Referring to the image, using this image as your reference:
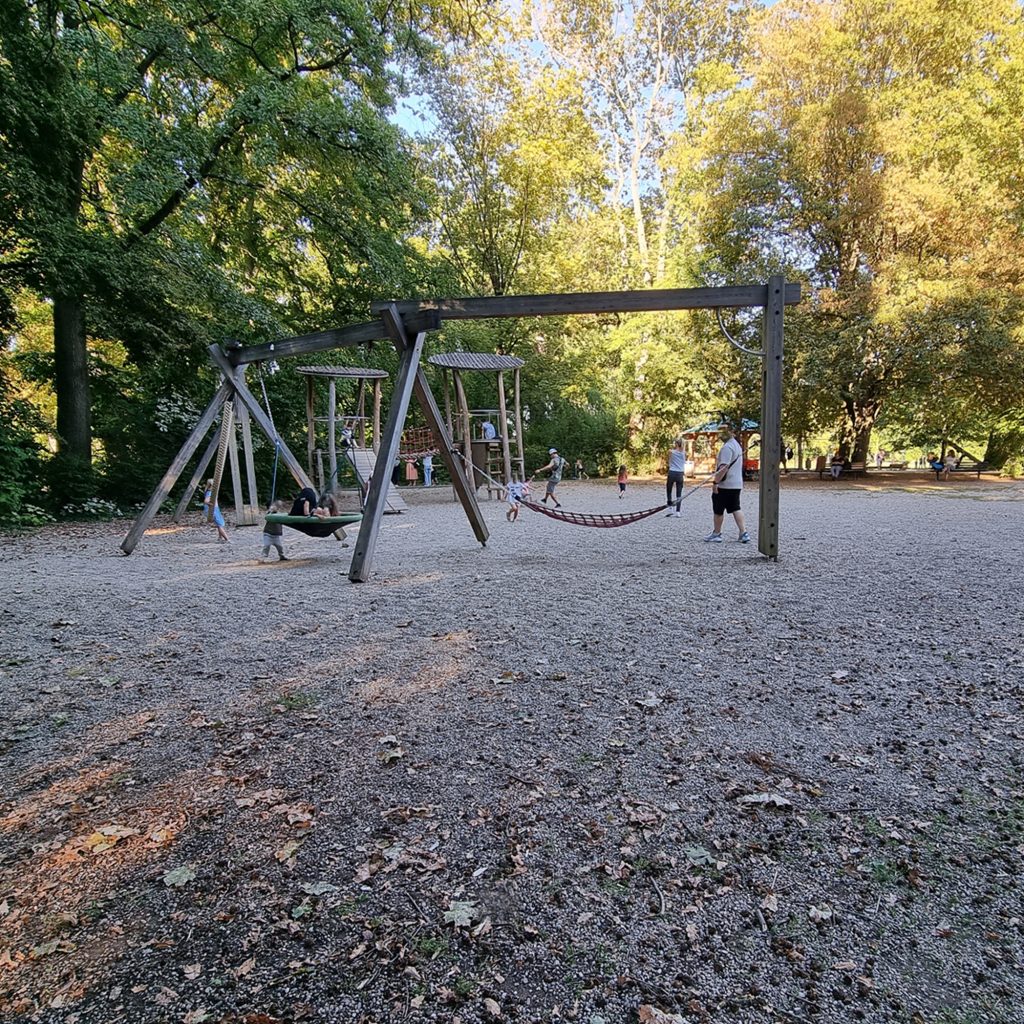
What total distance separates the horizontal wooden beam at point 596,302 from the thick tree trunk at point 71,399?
9.82 m

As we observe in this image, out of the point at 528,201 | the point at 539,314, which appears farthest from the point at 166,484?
the point at 528,201

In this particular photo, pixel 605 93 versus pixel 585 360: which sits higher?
pixel 605 93

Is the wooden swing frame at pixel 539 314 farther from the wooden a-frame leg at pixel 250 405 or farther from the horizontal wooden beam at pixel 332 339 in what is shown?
the wooden a-frame leg at pixel 250 405

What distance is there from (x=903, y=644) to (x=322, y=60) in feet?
56.4

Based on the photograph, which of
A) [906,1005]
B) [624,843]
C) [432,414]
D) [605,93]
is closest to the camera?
[906,1005]

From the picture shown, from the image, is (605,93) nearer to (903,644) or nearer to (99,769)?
(903,644)

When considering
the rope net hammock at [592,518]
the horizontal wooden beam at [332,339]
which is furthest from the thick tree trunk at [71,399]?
the rope net hammock at [592,518]

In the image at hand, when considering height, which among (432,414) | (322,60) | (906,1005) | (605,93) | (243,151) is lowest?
(906,1005)

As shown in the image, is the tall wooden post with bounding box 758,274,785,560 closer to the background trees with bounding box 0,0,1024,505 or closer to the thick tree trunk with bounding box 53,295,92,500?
the background trees with bounding box 0,0,1024,505

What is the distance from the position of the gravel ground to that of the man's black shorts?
342 centimetres

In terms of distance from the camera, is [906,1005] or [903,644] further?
[903,644]

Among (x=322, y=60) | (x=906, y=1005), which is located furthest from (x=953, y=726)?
(x=322, y=60)

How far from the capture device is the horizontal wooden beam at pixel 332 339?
22.1 ft

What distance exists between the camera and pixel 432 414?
7.77m
